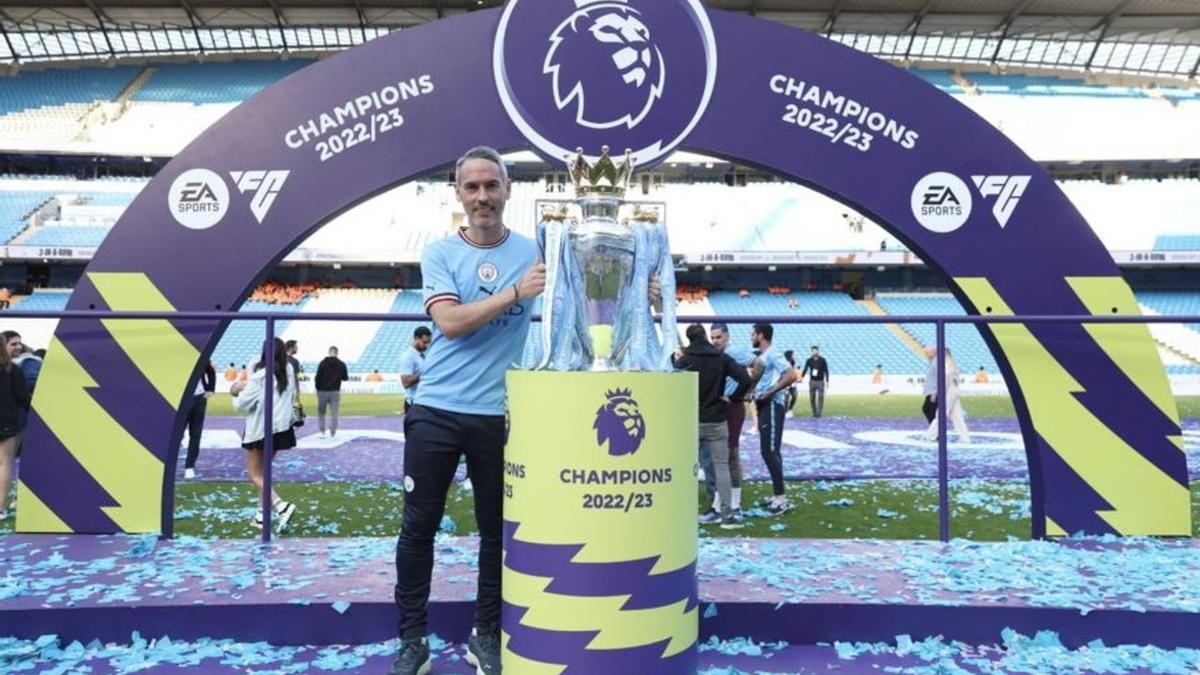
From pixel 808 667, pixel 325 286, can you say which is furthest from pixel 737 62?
pixel 325 286

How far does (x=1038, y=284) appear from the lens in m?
3.99

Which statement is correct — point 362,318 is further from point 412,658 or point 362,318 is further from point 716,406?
point 716,406

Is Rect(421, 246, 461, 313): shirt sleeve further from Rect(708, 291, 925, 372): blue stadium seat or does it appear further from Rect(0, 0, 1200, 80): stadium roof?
Rect(0, 0, 1200, 80): stadium roof

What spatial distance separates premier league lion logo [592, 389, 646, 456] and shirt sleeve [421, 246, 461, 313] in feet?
2.19

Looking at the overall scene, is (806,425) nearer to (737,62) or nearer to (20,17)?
(737,62)

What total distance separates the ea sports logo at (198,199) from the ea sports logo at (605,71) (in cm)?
153

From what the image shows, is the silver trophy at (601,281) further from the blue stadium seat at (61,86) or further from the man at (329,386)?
the blue stadium seat at (61,86)

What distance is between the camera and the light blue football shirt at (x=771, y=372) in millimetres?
6500

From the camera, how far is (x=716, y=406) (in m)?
5.59

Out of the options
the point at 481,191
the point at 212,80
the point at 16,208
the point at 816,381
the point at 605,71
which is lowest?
the point at 816,381

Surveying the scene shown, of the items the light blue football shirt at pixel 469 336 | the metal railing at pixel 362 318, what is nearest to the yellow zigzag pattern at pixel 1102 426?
the metal railing at pixel 362 318

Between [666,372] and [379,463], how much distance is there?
7.44 meters

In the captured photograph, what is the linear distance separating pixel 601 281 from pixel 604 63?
1.89 metres

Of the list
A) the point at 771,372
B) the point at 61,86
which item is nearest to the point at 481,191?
the point at 771,372
